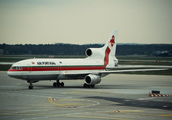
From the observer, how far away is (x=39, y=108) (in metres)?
24.7

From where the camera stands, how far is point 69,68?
46188 mm

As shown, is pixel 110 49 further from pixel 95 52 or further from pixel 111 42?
pixel 95 52

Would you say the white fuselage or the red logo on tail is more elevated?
the red logo on tail

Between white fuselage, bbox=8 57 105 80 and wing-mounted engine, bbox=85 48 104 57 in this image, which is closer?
white fuselage, bbox=8 57 105 80

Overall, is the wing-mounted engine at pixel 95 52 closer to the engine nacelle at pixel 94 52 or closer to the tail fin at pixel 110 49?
the engine nacelle at pixel 94 52

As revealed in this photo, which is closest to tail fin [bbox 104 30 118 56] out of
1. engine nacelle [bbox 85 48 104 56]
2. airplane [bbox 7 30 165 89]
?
airplane [bbox 7 30 165 89]

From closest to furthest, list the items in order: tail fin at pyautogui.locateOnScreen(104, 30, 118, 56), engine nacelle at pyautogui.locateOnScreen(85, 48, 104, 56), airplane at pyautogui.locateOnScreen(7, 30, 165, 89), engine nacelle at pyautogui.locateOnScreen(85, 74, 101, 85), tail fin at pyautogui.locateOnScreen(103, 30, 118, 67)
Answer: airplane at pyautogui.locateOnScreen(7, 30, 165, 89) → engine nacelle at pyautogui.locateOnScreen(85, 74, 101, 85) → engine nacelle at pyautogui.locateOnScreen(85, 48, 104, 56) → tail fin at pyautogui.locateOnScreen(103, 30, 118, 67) → tail fin at pyautogui.locateOnScreen(104, 30, 118, 56)

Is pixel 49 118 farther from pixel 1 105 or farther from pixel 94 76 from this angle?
pixel 94 76

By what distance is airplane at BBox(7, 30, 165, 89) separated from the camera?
41375 mm

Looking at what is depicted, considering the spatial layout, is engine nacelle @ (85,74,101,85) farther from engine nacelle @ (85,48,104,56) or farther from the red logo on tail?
the red logo on tail

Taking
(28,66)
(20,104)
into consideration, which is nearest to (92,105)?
(20,104)

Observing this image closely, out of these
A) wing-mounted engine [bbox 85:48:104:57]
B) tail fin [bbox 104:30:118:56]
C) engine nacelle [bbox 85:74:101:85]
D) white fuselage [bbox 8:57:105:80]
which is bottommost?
engine nacelle [bbox 85:74:101:85]

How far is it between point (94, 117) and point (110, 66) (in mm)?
31320

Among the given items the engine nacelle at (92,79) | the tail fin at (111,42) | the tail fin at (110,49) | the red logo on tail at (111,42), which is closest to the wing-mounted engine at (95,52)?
the tail fin at (110,49)
